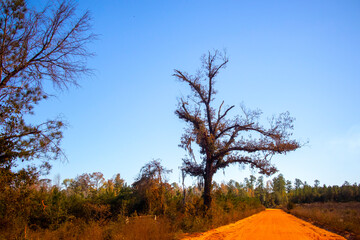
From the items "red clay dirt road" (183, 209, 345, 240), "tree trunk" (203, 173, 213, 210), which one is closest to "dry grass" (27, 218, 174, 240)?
"red clay dirt road" (183, 209, 345, 240)

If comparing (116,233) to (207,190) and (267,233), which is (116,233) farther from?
(207,190)

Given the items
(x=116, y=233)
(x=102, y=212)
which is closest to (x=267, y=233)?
(x=116, y=233)

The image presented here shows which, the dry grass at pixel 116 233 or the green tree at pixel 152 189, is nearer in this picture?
the dry grass at pixel 116 233

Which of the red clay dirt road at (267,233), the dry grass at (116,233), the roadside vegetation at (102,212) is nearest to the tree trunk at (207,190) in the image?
the roadside vegetation at (102,212)

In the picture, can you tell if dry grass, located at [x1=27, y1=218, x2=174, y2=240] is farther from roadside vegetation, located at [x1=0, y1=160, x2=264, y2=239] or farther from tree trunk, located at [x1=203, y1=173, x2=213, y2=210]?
tree trunk, located at [x1=203, y1=173, x2=213, y2=210]

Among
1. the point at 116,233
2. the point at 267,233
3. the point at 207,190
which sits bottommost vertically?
the point at 267,233

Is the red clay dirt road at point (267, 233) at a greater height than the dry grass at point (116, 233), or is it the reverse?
the dry grass at point (116, 233)

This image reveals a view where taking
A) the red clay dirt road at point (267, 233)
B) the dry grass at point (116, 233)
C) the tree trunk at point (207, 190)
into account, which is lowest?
the red clay dirt road at point (267, 233)

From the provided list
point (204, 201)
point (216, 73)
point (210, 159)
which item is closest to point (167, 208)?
point (204, 201)

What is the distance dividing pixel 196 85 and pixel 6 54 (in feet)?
44.5

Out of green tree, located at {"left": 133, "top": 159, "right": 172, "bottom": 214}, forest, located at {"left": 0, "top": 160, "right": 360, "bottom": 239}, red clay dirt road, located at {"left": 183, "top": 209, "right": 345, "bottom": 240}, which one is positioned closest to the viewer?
forest, located at {"left": 0, "top": 160, "right": 360, "bottom": 239}

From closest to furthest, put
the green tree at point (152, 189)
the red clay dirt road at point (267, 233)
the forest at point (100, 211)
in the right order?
A: 1. the forest at point (100, 211)
2. the red clay dirt road at point (267, 233)
3. the green tree at point (152, 189)

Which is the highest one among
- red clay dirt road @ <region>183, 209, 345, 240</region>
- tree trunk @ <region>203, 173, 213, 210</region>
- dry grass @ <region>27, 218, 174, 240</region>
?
tree trunk @ <region>203, 173, 213, 210</region>

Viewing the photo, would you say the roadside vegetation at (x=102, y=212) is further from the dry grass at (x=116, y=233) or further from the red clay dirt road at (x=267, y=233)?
the red clay dirt road at (x=267, y=233)
